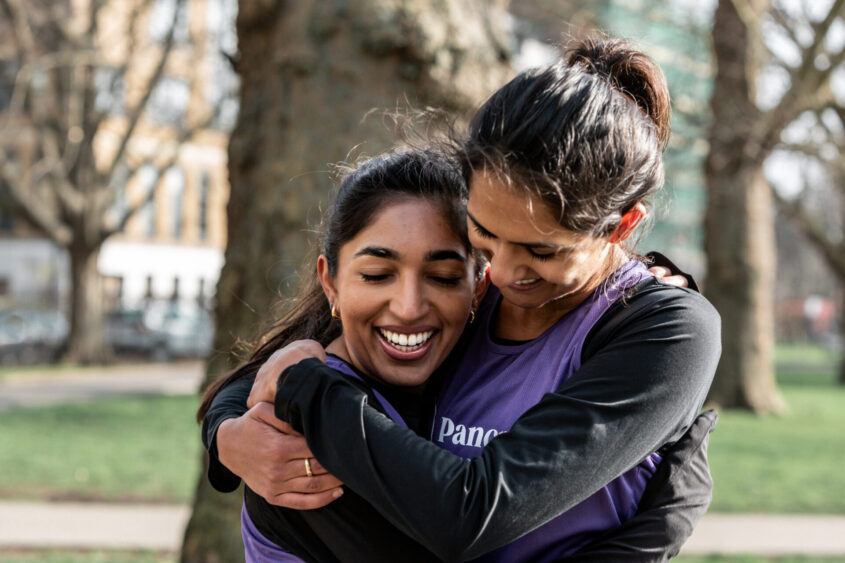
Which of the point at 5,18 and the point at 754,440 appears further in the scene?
the point at 5,18

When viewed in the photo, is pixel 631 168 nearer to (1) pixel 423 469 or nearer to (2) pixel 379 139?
(1) pixel 423 469

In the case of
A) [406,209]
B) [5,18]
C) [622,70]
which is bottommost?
[5,18]

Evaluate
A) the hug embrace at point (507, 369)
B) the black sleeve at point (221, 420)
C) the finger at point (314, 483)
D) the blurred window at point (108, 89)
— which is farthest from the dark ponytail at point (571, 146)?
the blurred window at point (108, 89)

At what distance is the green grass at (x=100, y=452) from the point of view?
371 inches

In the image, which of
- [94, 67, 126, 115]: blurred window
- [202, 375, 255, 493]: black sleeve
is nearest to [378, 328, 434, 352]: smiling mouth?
[202, 375, 255, 493]: black sleeve

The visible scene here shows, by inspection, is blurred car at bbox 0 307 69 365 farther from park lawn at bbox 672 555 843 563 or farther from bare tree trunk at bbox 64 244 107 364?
park lawn at bbox 672 555 843 563

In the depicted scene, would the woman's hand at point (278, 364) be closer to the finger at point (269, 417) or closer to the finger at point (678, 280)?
the finger at point (269, 417)

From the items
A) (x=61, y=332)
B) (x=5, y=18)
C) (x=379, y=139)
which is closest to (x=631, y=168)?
(x=379, y=139)

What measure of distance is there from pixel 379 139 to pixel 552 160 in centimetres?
318

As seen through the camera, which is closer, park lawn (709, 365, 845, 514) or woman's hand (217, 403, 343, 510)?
woman's hand (217, 403, 343, 510)

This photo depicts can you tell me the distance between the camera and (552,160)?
71.4 inches

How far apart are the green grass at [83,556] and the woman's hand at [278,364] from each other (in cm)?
543

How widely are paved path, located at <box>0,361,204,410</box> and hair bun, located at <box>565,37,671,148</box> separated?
16.2 metres

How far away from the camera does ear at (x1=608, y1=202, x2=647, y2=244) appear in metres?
1.95
